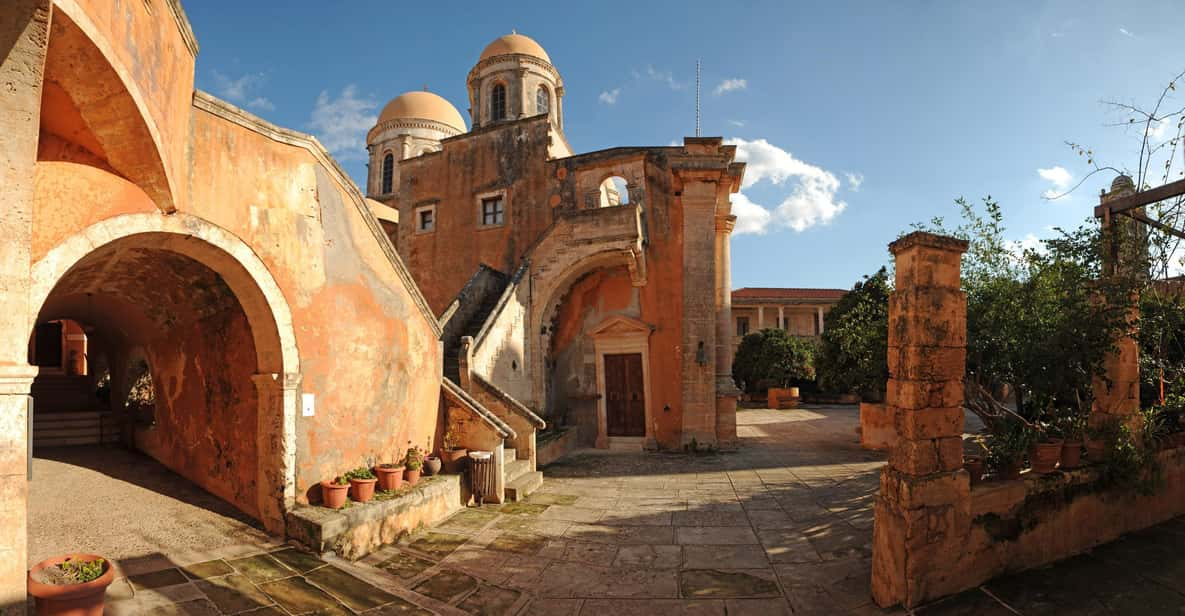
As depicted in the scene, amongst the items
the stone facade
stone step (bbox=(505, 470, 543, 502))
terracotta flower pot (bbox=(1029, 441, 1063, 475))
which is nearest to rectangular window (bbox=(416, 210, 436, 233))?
the stone facade

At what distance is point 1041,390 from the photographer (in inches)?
280

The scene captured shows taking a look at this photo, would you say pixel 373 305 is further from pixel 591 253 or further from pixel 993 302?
pixel 993 302

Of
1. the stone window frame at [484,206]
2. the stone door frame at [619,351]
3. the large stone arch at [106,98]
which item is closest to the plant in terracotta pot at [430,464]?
the large stone arch at [106,98]

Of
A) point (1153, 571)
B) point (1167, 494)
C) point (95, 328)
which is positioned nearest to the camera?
point (1153, 571)

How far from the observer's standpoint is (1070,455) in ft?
21.7

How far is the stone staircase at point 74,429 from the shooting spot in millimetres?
9750

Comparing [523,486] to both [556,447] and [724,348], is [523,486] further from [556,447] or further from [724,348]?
[724,348]

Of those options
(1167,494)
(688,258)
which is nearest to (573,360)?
(688,258)

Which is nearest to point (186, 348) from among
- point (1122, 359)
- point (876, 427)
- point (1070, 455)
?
point (1070, 455)

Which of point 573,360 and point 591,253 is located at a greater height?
point 591,253

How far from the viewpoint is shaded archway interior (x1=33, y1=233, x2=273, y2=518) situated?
23.5ft

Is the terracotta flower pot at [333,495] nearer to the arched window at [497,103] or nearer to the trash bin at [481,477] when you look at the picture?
the trash bin at [481,477]

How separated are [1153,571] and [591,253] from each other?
38.2 ft

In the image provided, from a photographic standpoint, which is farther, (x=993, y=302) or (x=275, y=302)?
(x=993, y=302)
